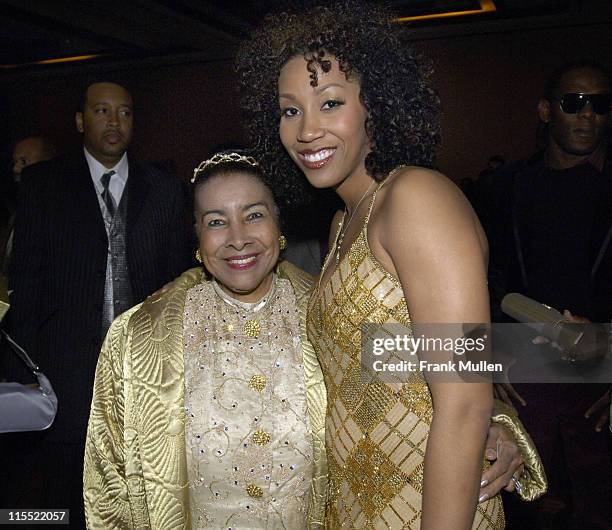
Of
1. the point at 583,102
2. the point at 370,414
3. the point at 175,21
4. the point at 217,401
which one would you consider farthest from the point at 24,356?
the point at 175,21

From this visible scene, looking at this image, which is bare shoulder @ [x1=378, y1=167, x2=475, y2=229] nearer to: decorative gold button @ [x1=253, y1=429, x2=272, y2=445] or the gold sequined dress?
the gold sequined dress

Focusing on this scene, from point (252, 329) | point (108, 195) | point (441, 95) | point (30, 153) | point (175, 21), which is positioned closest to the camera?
point (252, 329)

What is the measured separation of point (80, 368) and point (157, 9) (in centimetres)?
619

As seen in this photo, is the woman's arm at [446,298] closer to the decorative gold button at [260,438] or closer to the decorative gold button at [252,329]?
the decorative gold button at [260,438]

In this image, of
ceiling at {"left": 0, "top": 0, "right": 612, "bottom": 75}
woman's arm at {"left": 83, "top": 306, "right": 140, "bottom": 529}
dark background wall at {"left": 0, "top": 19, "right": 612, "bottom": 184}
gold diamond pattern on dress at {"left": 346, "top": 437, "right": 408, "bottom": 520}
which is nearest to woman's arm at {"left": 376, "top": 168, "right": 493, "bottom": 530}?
gold diamond pattern on dress at {"left": 346, "top": 437, "right": 408, "bottom": 520}

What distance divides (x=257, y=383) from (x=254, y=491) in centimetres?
27

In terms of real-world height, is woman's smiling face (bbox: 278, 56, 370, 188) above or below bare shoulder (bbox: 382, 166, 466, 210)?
above

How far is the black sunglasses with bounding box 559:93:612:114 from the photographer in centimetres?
247

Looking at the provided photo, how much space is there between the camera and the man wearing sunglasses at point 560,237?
6.88ft

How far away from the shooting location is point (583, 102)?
Answer: 2.48 meters

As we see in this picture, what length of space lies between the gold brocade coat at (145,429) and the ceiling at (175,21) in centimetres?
581

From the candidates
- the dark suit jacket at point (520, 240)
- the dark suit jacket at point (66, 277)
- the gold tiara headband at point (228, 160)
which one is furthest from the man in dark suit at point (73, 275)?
the dark suit jacket at point (520, 240)

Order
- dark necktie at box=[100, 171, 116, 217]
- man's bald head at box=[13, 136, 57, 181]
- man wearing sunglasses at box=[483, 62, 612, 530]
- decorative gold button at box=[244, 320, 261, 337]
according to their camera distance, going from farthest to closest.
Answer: man's bald head at box=[13, 136, 57, 181] < dark necktie at box=[100, 171, 116, 217] < man wearing sunglasses at box=[483, 62, 612, 530] < decorative gold button at box=[244, 320, 261, 337]

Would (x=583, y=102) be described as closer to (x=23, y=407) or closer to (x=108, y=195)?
(x=108, y=195)
